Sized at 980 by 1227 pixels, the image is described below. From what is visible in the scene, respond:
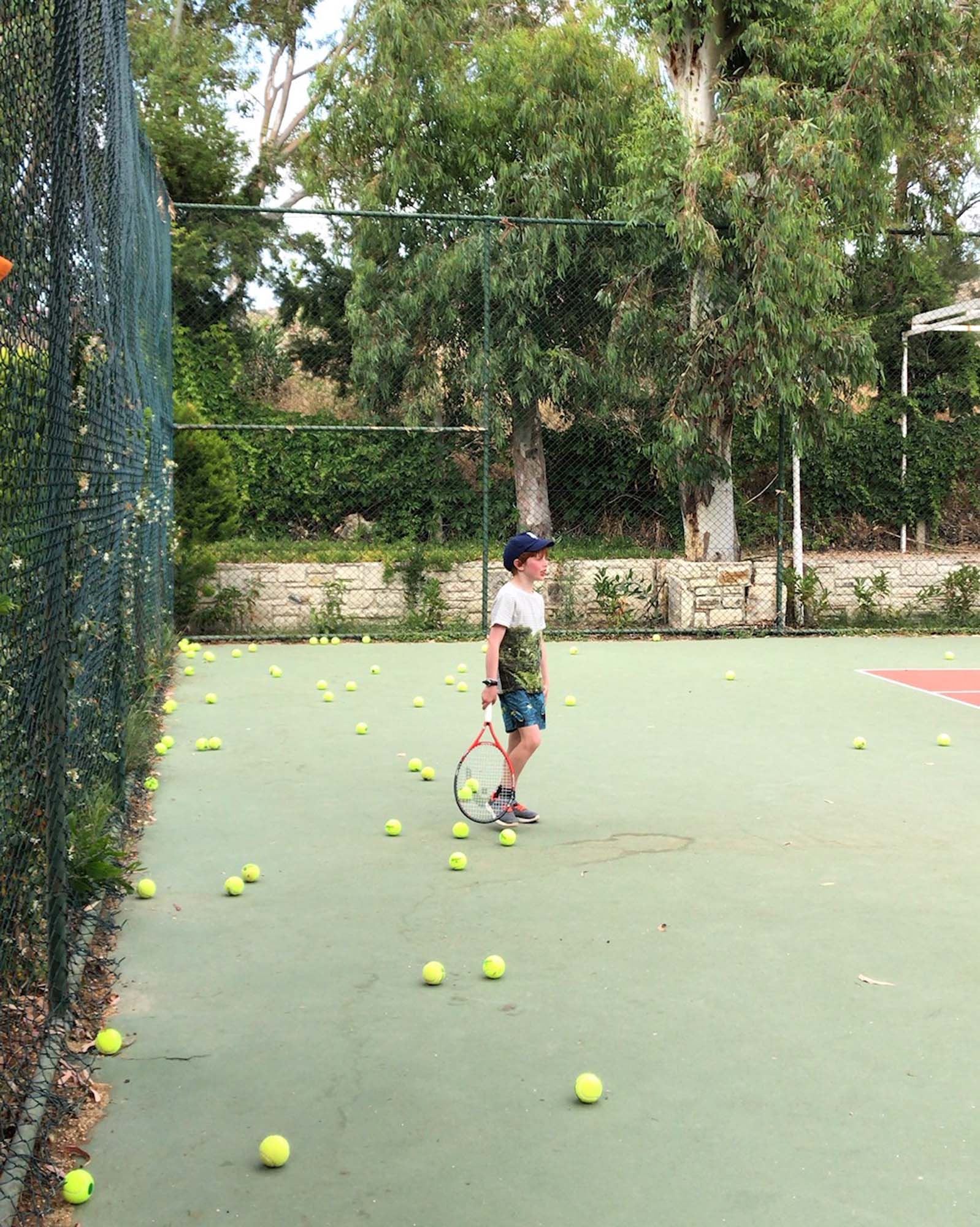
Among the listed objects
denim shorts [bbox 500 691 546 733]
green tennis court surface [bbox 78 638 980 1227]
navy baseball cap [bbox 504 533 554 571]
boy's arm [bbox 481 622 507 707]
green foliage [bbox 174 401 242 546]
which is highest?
green foliage [bbox 174 401 242 546]

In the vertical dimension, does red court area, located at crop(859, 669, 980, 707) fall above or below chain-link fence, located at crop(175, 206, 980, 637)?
below

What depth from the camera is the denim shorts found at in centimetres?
565

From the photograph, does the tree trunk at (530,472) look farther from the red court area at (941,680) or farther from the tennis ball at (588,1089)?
the tennis ball at (588,1089)

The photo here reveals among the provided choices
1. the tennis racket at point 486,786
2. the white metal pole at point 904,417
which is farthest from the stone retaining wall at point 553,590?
the tennis racket at point 486,786

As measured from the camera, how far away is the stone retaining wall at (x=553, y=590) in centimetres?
1262

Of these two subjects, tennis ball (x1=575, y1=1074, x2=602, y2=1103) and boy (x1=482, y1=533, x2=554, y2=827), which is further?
boy (x1=482, y1=533, x2=554, y2=827)

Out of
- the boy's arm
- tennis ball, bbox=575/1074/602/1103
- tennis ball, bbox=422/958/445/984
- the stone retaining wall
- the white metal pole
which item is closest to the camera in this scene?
tennis ball, bbox=575/1074/602/1103

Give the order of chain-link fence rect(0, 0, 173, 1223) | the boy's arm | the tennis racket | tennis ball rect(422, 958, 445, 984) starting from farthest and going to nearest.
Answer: the tennis racket, the boy's arm, tennis ball rect(422, 958, 445, 984), chain-link fence rect(0, 0, 173, 1223)

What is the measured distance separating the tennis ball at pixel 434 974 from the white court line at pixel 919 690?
577cm

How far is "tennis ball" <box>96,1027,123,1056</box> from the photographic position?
327cm

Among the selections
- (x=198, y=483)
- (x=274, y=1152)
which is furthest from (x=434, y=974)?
(x=198, y=483)

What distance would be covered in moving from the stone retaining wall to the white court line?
254cm

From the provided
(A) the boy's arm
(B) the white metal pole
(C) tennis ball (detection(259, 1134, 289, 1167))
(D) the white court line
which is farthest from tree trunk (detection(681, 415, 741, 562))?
(C) tennis ball (detection(259, 1134, 289, 1167))

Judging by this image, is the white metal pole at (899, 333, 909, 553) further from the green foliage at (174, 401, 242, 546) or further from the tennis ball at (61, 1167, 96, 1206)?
the tennis ball at (61, 1167, 96, 1206)
